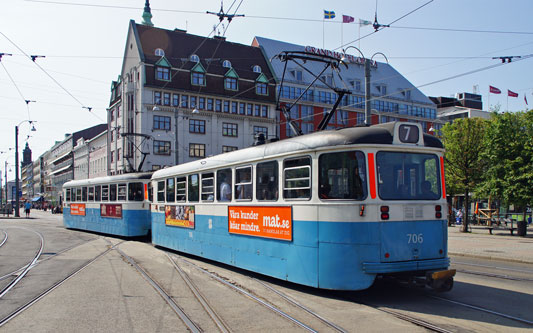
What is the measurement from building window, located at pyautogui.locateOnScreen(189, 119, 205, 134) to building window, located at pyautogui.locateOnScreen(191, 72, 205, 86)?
3.91 m

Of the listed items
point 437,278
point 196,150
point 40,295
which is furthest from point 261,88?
point 437,278

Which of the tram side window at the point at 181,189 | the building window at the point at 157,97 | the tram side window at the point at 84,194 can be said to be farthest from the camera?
the building window at the point at 157,97

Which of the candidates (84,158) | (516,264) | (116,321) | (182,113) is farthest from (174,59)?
(116,321)

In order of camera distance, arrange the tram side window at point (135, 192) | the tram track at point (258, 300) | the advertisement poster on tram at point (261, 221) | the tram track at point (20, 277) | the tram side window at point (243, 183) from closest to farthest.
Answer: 1. the tram track at point (258, 300)
2. the advertisement poster on tram at point (261, 221)
3. the tram track at point (20, 277)
4. the tram side window at point (243, 183)
5. the tram side window at point (135, 192)

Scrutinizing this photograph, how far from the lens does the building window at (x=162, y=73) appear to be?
4865cm

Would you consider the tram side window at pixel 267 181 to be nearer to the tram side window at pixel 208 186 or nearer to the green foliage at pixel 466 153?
the tram side window at pixel 208 186

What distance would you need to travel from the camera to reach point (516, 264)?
13.1m

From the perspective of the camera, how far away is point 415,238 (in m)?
7.92

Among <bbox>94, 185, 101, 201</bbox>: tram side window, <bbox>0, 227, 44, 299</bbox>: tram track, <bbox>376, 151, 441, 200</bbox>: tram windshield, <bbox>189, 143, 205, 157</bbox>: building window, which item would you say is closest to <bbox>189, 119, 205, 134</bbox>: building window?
<bbox>189, 143, 205, 157</bbox>: building window

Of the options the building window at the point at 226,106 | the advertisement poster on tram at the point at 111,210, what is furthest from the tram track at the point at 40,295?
the building window at the point at 226,106

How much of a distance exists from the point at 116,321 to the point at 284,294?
2.96m

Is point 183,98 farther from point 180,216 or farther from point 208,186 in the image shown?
point 208,186

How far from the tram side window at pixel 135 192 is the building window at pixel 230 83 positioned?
113 ft

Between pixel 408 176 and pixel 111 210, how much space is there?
16.6 m
